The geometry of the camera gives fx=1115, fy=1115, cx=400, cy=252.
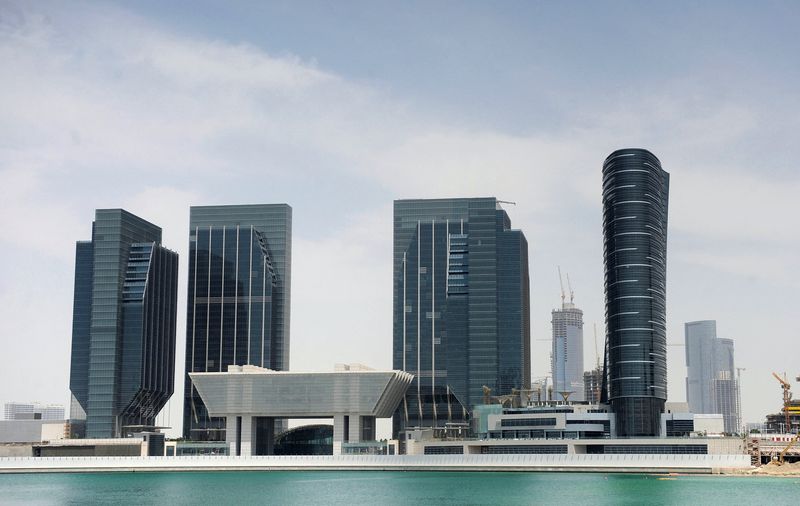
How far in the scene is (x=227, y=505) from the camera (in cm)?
14750

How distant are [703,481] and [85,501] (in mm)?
106597

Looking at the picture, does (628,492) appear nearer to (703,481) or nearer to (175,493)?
(703,481)

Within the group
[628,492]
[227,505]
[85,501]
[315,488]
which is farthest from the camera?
[315,488]

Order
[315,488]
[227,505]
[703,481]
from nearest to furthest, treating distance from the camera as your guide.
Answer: [227,505]
[315,488]
[703,481]

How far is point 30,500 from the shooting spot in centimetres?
16100

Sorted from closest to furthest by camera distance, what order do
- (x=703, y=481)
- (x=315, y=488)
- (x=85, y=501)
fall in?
(x=85, y=501), (x=315, y=488), (x=703, y=481)

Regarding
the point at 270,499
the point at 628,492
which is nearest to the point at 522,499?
the point at 628,492

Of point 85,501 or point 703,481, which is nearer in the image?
point 85,501

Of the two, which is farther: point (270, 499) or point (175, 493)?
point (175, 493)

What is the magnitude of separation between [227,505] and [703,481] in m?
92.2

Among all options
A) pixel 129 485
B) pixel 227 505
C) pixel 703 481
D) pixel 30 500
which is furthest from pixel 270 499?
pixel 703 481

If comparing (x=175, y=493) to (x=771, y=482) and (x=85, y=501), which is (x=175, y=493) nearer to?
(x=85, y=501)

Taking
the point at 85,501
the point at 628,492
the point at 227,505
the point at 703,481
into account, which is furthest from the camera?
the point at 703,481

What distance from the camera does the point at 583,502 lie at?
14850 centimetres
